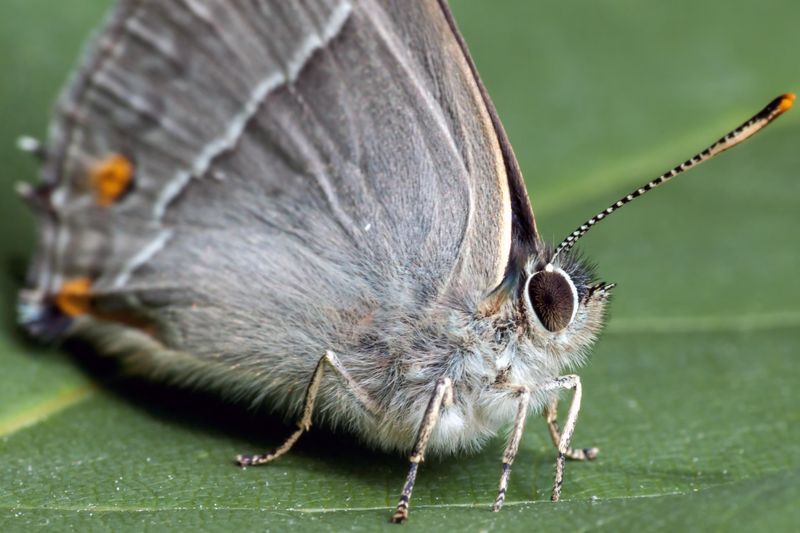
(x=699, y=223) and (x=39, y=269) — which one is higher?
(x=699, y=223)

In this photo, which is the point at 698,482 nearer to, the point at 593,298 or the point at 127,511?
the point at 593,298

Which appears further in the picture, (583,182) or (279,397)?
(583,182)

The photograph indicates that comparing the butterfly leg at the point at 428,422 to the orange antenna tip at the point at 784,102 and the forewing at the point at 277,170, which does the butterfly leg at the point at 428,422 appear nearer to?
the forewing at the point at 277,170

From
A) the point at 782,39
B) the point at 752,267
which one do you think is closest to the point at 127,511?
the point at 752,267

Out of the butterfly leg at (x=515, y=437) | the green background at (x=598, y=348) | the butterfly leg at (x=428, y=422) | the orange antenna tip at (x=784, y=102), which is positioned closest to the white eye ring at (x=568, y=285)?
the butterfly leg at (x=515, y=437)

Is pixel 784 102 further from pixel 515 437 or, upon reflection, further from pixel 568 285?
pixel 515 437

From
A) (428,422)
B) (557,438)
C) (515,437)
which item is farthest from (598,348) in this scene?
(428,422)
